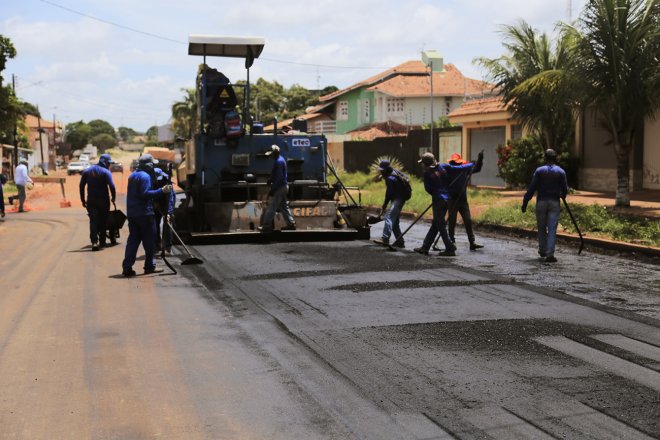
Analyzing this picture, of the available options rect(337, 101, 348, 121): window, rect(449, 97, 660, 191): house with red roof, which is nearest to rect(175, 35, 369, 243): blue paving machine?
rect(449, 97, 660, 191): house with red roof

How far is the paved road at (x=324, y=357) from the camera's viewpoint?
4906mm

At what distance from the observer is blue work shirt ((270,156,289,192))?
571 inches

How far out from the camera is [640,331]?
722cm

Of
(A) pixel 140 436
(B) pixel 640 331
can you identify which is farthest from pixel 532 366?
(A) pixel 140 436

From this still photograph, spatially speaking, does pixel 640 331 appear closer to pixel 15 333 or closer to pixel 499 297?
pixel 499 297

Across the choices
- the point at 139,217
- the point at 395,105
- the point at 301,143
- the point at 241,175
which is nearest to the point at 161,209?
the point at 139,217

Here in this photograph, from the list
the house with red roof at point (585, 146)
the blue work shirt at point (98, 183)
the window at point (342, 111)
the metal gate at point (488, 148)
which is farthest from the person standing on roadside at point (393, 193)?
the window at point (342, 111)

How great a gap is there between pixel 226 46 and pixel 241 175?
2487 millimetres

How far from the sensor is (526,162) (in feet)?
85.6

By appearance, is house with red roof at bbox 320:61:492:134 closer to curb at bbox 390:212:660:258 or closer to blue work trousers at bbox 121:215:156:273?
curb at bbox 390:212:660:258

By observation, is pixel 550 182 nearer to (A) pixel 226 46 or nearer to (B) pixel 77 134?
(A) pixel 226 46

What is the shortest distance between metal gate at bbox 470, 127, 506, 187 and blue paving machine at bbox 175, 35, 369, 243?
53.3 ft

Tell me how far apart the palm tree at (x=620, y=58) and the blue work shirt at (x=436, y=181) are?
19.9 ft

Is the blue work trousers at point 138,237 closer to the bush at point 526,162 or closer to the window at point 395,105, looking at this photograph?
the bush at point 526,162
